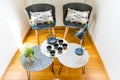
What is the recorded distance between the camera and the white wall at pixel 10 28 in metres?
1.94

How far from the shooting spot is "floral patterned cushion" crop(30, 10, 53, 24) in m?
2.38

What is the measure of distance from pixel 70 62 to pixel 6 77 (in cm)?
95

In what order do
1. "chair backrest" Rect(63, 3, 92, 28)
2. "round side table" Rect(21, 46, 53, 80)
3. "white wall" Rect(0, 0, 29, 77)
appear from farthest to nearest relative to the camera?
"chair backrest" Rect(63, 3, 92, 28)
"white wall" Rect(0, 0, 29, 77)
"round side table" Rect(21, 46, 53, 80)

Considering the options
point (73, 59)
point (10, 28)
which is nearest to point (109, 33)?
point (73, 59)

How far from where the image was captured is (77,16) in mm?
2410

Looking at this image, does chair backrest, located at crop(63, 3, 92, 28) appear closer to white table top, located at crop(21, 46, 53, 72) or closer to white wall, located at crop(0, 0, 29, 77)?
white wall, located at crop(0, 0, 29, 77)

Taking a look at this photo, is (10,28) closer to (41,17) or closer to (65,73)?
(41,17)

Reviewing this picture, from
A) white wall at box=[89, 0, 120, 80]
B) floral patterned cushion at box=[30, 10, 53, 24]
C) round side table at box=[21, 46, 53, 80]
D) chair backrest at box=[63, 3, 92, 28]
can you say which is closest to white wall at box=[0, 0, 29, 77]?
floral patterned cushion at box=[30, 10, 53, 24]

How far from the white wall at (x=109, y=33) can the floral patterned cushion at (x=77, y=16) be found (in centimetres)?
20

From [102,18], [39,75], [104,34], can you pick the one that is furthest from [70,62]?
[102,18]

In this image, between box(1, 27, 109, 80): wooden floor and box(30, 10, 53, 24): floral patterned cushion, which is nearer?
box(1, 27, 109, 80): wooden floor

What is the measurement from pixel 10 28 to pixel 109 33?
1.43 meters

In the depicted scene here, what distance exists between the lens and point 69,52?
6.29 feet

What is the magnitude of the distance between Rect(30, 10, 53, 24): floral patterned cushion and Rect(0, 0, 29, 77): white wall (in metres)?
0.26
